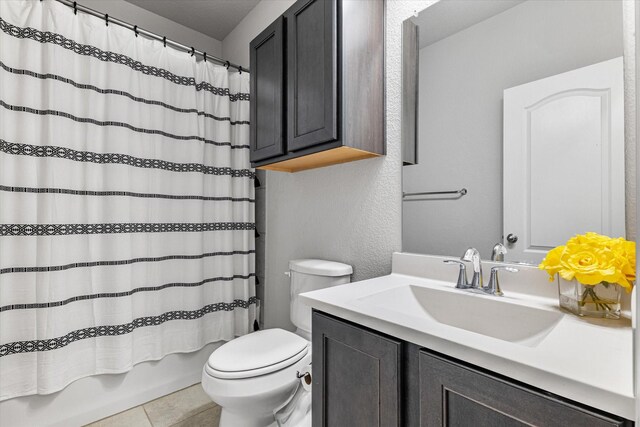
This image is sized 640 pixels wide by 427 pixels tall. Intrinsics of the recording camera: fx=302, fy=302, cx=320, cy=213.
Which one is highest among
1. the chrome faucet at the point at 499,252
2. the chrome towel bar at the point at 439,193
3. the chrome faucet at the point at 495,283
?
the chrome towel bar at the point at 439,193

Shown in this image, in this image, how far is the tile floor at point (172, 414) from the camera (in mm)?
1585

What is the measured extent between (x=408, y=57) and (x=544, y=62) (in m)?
0.51

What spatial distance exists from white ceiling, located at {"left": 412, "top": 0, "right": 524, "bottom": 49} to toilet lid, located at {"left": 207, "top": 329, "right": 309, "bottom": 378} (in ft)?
4.65

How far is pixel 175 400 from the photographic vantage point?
1787 millimetres

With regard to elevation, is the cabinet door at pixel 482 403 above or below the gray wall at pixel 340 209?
below

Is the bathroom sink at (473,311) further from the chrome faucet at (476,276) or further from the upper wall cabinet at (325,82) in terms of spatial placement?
the upper wall cabinet at (325,82)

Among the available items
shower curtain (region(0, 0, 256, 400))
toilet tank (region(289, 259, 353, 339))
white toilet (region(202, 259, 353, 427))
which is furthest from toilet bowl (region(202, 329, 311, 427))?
shower curtain (region(0, 0, 256, 400))

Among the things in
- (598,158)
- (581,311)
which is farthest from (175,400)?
(598,158)

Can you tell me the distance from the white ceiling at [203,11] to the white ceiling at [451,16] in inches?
60.2

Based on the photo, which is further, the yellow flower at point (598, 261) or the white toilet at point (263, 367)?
the white toilet at point (263, 367)

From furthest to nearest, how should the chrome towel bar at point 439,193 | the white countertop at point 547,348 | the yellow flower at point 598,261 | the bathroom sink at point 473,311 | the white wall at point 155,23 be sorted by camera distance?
the white wall at point 155,23, the chrome towel bar at point 439,193, the bathroom sink at point 473,311, the yellow flower at point 598,261, the white countertop at point 547,348

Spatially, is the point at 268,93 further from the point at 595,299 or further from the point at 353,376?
the point at 595,299

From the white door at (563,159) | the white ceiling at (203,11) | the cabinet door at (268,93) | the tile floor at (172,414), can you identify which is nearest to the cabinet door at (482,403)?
the white door at (563,159)

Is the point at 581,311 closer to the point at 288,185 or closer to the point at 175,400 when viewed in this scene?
the point at 288,185
